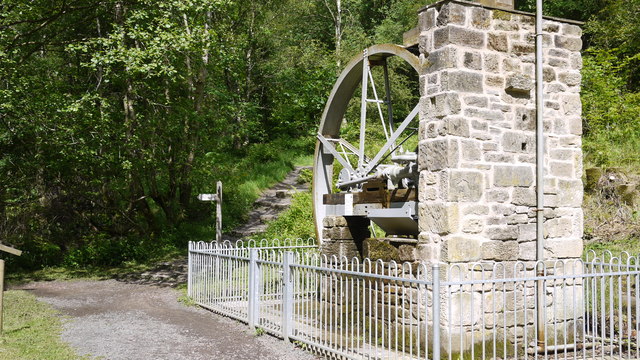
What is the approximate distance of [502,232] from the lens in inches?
242

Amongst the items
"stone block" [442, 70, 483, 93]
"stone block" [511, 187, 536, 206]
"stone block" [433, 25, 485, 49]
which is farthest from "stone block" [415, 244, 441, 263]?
"stone block" [433, 25, 485, 49]

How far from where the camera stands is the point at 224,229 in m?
16.4

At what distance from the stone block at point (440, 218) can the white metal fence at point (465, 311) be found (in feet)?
1.27

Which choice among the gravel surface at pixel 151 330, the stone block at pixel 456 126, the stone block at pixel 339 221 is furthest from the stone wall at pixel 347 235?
the stone block at pixel 456 126

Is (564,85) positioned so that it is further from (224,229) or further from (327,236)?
(224,229)

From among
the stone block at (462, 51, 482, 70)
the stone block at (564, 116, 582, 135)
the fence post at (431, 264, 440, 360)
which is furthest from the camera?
the stone block at (564, 116, 582, 135)

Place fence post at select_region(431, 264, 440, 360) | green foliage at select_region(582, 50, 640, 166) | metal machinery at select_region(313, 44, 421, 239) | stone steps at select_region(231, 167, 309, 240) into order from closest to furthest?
fence post at select_region(431, 264, 440, 360) < metal machinery at select_region(313, 44, 421, 239) < green foliage at select_region(582, 50, 640, 166) < stone steps at select_region(231, 167, 309, 240)

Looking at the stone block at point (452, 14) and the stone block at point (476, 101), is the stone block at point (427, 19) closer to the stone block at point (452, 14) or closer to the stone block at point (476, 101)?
the stone block at point (452, 14)

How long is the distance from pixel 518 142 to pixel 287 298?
10.2 ft

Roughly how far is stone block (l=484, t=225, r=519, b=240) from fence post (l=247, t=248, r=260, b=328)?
2936 millimetres

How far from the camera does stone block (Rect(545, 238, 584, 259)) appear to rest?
6.47 meters

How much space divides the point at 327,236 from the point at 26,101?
6570 mm

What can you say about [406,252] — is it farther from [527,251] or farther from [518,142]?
[518,142]

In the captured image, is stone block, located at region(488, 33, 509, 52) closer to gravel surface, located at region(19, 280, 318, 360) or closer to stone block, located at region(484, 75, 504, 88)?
stone block, located at region(484, 75, 504, 88)
